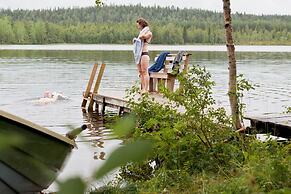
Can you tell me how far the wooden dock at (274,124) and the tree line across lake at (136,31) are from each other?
7305 cm

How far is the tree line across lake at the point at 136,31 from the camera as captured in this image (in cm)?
8312

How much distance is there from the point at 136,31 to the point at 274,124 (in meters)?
75.3

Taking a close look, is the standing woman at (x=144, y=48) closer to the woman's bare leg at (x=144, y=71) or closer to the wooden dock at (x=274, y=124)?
the woman's bare leg at (x=144, y=71)

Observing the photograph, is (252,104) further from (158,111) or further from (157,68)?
(158,111)

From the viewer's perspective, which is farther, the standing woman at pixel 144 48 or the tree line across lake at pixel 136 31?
the tree line across lake at pixel 136 31

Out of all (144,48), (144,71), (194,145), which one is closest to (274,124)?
(194,145)

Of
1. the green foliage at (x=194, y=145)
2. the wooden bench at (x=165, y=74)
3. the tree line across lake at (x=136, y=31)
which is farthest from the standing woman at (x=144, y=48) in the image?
the tree line across lake at (x=136, y=31)

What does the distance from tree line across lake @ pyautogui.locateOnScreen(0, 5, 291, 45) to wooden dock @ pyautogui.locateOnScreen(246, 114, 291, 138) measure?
73.1 metres

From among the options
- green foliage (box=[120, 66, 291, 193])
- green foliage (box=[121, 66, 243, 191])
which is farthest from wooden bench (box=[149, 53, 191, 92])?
green foliage (box=[121, 66, 243, 191])

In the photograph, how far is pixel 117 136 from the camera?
0.96 meters

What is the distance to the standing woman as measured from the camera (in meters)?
13.6

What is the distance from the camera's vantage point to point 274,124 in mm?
6988

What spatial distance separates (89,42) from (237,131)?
8210 cm

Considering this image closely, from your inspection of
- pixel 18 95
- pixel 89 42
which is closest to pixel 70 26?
pixel 89 42
